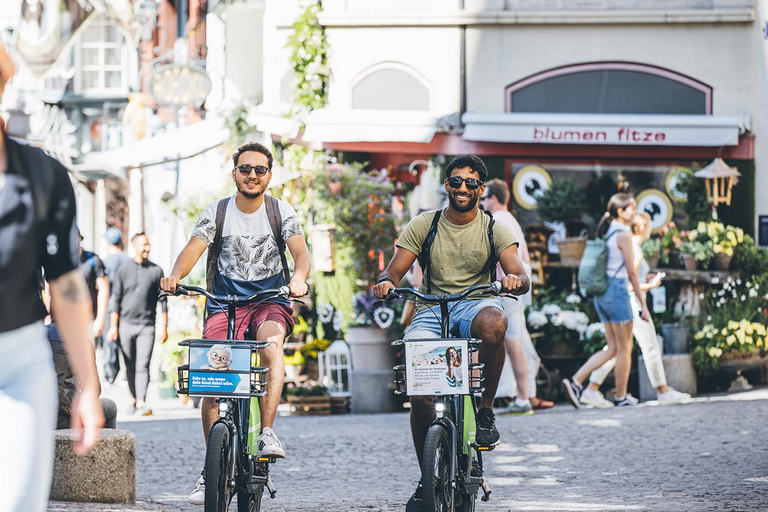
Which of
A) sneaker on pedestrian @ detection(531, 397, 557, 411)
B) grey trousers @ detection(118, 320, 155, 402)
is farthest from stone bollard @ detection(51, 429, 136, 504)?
grey trousers @ detection(118, 320, 155, 402)

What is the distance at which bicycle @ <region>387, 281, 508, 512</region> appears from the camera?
625 cm

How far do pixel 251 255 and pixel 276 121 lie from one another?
10817mm

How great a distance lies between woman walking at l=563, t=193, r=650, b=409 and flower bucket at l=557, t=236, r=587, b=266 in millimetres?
2087

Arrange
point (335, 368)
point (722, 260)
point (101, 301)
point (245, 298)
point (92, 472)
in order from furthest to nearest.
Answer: point (722, 260), point (335, 368), point (101, 301), point (92, 472), point (245, 298)

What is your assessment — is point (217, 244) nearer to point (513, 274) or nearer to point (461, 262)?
point (461, 262)

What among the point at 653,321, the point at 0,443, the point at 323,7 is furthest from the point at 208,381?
the point at 323,7

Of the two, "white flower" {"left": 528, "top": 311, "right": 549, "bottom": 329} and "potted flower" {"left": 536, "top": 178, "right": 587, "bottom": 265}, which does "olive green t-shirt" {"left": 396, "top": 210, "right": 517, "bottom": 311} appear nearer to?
"white flower" {"left": 528, "top": 311, "right": 549, "bottom": 329}

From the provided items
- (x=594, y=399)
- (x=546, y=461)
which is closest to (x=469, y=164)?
(x=546, y=461)

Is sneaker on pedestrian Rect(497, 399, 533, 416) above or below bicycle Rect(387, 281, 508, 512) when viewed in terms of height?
below

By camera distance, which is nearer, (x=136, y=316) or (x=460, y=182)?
(x=460, y=182)

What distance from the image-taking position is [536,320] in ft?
46.5

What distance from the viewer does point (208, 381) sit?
6566 millimetres

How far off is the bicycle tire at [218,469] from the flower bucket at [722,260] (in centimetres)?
937

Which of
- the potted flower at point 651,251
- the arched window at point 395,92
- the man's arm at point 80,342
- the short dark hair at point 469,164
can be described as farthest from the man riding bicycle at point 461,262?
the arched window at point 395,92
